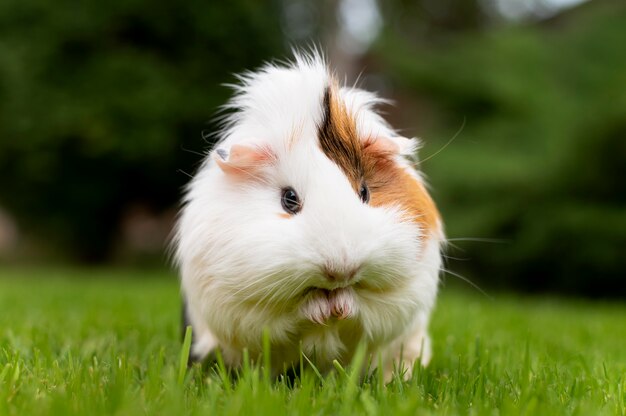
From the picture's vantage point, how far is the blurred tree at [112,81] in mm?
9430

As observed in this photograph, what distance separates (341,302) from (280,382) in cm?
33

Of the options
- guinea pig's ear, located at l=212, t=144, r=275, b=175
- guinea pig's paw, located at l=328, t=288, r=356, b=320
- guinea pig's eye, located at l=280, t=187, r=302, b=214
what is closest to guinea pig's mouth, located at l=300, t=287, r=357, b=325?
guinea pig's paw, located at l=328, t=288, r=356, b=320

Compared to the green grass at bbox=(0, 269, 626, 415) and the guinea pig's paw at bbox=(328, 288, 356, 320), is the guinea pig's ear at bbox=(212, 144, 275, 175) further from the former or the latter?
the green grass at bbox=(0, 269, 626, 415)

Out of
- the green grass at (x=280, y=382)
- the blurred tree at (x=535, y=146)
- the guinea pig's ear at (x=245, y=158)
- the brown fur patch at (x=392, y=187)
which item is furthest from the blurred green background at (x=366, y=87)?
the guinea pig's ear at (x=245, y=158)

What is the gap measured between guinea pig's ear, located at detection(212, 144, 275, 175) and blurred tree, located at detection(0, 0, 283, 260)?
7.22 metres

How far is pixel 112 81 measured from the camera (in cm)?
955

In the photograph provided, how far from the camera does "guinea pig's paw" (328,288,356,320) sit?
6.48 feet

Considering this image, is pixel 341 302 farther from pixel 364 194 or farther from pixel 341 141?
pixel 341 141

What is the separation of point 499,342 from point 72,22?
8.43 meters

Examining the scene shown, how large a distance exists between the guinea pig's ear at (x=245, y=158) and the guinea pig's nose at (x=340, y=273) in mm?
471

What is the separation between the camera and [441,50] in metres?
9.98

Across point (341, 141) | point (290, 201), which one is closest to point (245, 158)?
point (290, 201)

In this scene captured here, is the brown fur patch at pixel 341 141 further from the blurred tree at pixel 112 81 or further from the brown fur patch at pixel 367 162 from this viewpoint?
the blurred tree at pixel 112 81

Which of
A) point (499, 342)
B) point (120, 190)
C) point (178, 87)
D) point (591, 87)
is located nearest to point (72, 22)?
point (178, 87)
